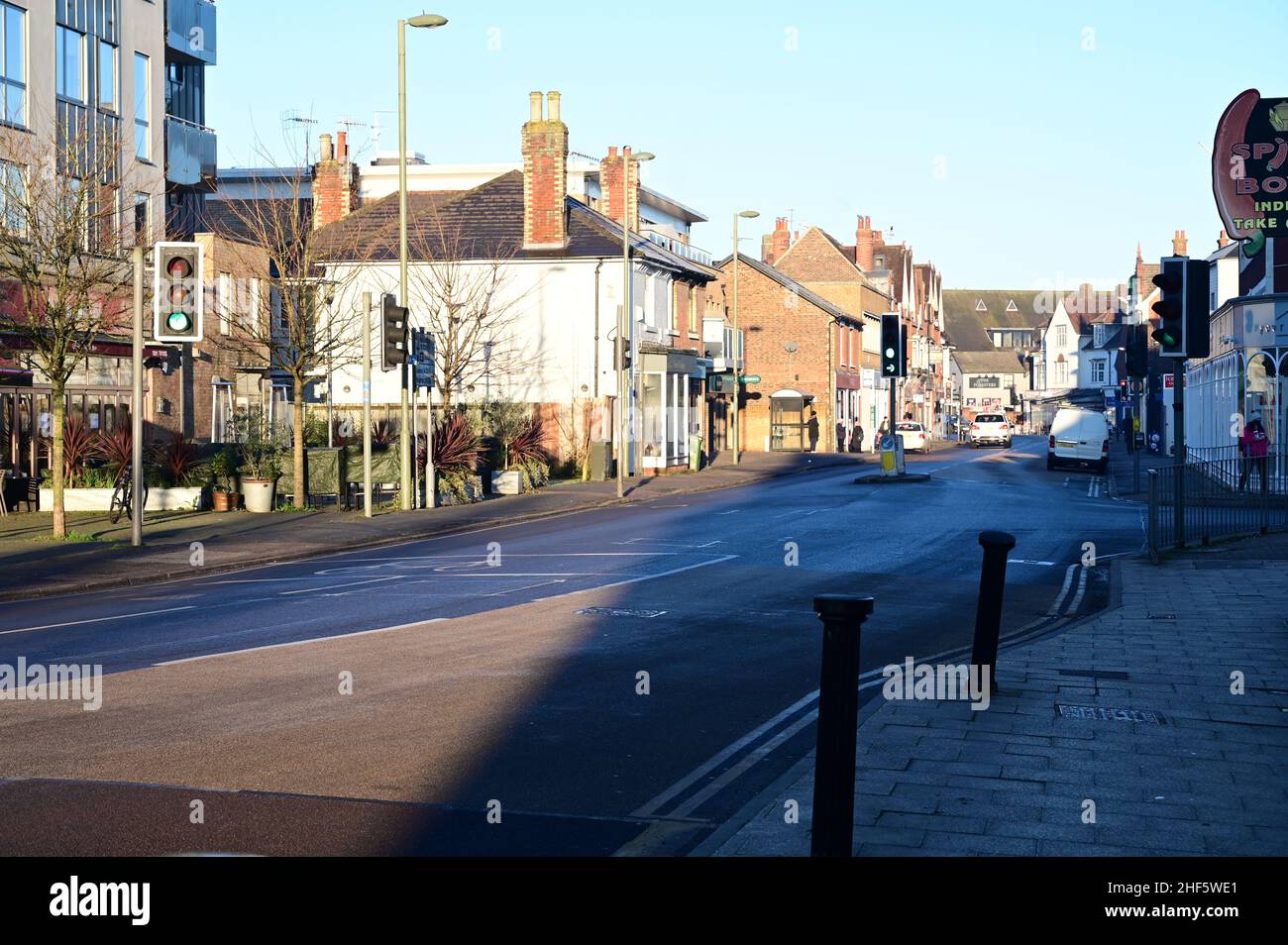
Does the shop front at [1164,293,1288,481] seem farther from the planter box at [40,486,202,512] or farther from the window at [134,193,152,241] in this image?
the window at [134,193,152,241]

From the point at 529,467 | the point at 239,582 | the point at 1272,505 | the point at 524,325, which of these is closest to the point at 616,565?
the point at 239,582

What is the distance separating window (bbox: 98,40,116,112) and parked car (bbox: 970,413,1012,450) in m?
55.2

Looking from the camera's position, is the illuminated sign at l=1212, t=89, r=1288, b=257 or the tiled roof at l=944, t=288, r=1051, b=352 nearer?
the illuminated sign at l=1212, t=89, r=1288, b=257

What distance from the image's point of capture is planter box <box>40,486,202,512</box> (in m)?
27.5

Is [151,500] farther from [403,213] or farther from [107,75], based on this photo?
[107,75]

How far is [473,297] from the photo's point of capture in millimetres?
41281

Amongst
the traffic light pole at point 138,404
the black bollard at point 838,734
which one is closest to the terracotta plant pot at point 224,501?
the traffic light pole at point 138,404

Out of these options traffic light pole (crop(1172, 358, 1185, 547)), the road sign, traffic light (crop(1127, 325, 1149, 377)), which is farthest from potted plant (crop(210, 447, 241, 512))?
traffic light pole (crop(1172, 358, 1185, 547))

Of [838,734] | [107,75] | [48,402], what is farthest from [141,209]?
[838,734]

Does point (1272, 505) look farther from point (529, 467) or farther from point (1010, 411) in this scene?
point (1010, 411)

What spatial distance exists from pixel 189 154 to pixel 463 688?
1277 inches

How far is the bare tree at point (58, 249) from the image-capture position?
22156 mm

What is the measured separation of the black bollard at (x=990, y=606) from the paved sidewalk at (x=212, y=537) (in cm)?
1156
